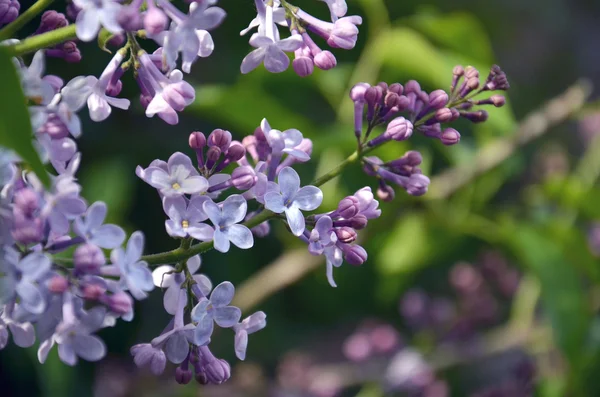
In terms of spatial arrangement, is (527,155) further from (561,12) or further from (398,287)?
(398,287)

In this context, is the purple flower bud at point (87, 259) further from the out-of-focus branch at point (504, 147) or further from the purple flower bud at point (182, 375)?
the out-of-focus branch at point (504, 147)

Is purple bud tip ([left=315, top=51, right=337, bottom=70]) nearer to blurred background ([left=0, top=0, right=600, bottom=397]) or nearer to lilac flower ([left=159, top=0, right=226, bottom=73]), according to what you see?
lilac flower ([left=159, top=0, right=226, bottom=73])

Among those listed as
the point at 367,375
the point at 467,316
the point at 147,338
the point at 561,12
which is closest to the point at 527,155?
the point at 561,12

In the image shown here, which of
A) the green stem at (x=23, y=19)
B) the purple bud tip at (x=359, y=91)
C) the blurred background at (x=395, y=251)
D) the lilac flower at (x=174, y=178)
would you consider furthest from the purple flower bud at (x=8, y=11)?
the blurred background at (x=395, y=251)

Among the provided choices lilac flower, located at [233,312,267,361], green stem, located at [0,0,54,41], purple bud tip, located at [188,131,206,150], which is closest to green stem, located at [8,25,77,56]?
green stem, located at [0,0,54,41]

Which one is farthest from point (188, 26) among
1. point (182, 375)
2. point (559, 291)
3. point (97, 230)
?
point (559, 291)

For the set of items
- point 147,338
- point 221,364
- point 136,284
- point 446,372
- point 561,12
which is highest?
point 136,284
